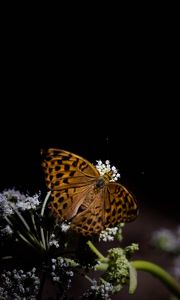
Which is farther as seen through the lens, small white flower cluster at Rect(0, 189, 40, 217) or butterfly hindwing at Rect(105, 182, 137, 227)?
small white flower cluster at Rect(0, 189, 40, 217)

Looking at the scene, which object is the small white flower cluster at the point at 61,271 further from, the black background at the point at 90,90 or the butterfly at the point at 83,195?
the black background at the point at 90,90

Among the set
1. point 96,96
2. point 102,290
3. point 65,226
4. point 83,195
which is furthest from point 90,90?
point 102,290

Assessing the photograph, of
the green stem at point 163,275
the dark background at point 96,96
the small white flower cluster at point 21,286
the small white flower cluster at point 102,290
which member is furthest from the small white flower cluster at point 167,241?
the dark background at point 96,96

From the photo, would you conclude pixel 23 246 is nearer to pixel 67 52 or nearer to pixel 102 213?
pixel 102 213

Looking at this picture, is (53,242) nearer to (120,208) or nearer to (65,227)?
(65,227)

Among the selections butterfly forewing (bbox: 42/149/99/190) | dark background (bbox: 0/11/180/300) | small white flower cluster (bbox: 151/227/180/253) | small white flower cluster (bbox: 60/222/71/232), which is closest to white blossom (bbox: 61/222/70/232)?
small white flower cluster (bbox: 60/222/71/232)

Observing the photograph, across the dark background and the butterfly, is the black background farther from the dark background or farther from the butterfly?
the butterfly
